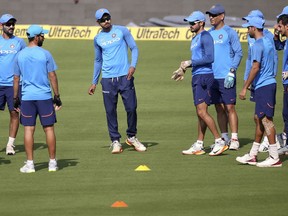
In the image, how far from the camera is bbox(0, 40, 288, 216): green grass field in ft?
40.5

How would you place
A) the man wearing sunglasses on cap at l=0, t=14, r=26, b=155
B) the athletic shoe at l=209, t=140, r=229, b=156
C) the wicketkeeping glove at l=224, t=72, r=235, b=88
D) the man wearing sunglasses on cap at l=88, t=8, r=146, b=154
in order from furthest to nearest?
1. the man wearing sunglasses on cap at l=0, t=14, r=26, b=155
2. the man wearing sunglasses on cap at l=88, t=8, r=146, b=154
3. the wicketkeeping glove at l=224, t=72, r=235, b=88
4. the athletic shoe at l=209, t=140, r=229, b=156

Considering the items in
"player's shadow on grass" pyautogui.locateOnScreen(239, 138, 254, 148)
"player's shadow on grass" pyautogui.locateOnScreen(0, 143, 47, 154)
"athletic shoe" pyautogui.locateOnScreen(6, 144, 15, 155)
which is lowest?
"player's shadow on grass" pyautogui.locateOnScreen(0, 143, 47, 154)

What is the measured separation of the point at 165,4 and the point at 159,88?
422 inches

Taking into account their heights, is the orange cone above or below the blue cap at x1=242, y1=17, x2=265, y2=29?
below

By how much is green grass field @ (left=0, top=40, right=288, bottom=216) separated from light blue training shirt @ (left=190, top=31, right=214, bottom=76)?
1.43m

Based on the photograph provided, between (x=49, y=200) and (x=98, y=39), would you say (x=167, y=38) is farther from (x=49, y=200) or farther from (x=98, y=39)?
(x=49, y=200)

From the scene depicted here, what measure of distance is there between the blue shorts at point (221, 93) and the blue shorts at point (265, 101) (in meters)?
1.83

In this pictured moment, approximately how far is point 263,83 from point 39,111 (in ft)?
11.1

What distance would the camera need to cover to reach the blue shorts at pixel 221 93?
16734 millimetres

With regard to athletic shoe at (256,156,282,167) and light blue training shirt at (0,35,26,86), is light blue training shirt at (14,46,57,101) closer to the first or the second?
light blue training shirt at (0,35,26,86)

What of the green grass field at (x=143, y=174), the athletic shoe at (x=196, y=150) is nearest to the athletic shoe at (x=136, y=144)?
the green grass field at (x=143, y=174)

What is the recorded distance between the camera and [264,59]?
14789 millimetres

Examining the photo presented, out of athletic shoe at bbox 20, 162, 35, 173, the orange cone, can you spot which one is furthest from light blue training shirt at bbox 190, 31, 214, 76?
the orange cone

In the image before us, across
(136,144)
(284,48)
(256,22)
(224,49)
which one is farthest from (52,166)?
(284,48)
